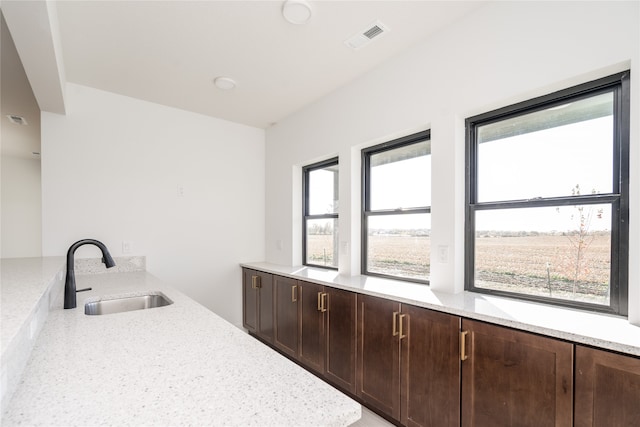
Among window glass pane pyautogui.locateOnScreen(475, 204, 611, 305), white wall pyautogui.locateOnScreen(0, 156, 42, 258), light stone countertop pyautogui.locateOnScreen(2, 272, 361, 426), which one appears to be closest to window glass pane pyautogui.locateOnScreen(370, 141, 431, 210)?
window glass pane pyautogui.locateOnScreen(475, 204, 611, 305)

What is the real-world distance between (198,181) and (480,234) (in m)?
3.06

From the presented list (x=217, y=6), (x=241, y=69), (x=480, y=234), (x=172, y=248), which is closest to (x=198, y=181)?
(x=172, y=248)

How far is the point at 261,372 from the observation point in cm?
90

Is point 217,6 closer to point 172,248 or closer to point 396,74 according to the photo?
point 396,74

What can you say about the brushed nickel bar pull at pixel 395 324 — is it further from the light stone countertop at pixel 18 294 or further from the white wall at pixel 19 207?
the white wall at pixel 19 207

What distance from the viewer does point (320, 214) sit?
11.4 ft

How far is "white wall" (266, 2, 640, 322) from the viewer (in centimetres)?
145

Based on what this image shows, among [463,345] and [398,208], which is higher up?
[398,208]

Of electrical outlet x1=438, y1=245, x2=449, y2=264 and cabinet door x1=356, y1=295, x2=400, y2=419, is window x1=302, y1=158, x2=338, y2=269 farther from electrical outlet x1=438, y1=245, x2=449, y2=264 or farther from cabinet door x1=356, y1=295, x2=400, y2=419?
electrical outlet x1=438, y1=245, x2=449, y2=264

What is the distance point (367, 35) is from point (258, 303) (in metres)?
2.91

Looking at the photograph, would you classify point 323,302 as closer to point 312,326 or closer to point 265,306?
point 312,326

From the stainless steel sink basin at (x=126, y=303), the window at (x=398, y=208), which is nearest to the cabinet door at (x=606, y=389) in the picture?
the window at (x=398, y=208)

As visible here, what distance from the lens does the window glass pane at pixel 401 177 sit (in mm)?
2422

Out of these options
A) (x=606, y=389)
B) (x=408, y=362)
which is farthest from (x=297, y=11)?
(x=606, y=389)
